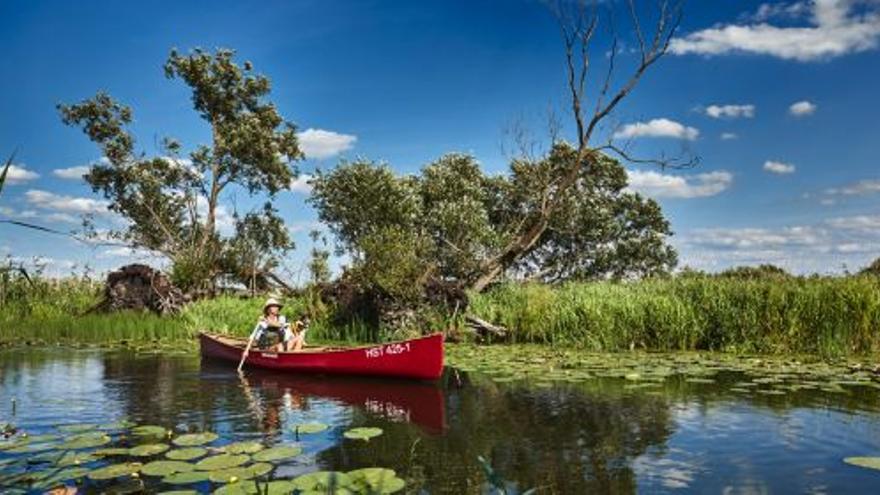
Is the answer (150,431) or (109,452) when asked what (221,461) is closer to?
(109,452)

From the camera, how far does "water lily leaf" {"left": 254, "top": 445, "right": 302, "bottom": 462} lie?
260 inches

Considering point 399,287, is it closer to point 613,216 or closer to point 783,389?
point 783,389

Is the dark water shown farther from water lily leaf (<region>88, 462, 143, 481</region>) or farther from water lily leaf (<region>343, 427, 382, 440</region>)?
water lily leaf (<region>88, 462, 143, 481</region>)

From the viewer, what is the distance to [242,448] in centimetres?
695

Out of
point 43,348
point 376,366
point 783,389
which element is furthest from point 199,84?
point 783,389

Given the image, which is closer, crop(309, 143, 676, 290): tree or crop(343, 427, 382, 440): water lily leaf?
crop(343, 427, 382, 440): water lily leaf

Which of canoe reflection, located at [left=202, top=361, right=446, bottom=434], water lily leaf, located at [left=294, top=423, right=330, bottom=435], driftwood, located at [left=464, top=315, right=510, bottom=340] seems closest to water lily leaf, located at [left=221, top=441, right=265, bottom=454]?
water lily leaf, located at [left=294, top=423, right=330, bottom=435]

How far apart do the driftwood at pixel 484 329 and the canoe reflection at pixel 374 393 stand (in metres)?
6.66

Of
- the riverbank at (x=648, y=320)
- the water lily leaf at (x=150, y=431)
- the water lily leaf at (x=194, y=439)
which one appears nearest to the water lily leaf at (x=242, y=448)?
the water lily leaf at (x=194, y=439)

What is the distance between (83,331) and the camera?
21297 mm

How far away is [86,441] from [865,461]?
24.1 ft

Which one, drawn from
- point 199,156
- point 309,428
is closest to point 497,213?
point 199,156

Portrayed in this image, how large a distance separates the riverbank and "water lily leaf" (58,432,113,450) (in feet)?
37.1

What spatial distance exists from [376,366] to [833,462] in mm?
6959
